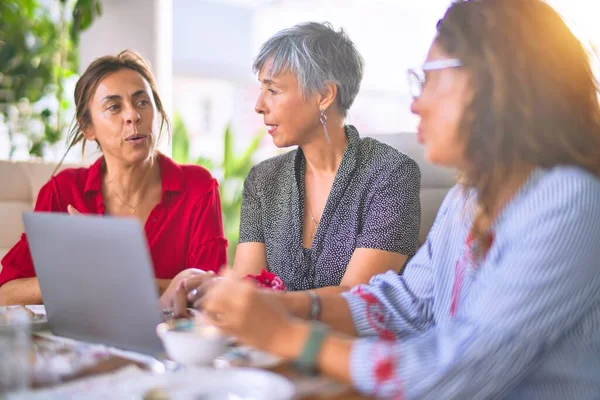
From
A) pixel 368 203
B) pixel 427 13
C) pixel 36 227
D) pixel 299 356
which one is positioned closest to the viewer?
pixel 299 356

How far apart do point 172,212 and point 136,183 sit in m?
0.16

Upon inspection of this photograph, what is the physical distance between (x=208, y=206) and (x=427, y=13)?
196 inches

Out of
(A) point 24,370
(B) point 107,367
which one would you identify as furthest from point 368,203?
(A) point 24,370

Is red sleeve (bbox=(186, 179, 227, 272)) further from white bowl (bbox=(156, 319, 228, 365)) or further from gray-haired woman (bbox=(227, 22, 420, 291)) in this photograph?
white bowl (bbox=(156, 319, 228, 365))

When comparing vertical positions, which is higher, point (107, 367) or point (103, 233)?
point (103, 233)

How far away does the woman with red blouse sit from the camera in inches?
80.4

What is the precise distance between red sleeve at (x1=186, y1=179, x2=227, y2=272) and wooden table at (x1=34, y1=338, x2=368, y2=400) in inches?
39.4

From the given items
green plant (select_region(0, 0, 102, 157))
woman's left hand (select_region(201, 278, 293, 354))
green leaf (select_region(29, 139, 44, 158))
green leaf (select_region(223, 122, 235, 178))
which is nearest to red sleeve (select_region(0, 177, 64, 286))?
woman's left hand (select_region(201, 278, 293, 354))

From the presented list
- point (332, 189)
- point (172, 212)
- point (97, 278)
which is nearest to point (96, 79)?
point (172, 212)

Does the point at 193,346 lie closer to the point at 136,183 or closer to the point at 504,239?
the point at 504,239

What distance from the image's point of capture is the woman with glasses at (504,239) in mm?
900

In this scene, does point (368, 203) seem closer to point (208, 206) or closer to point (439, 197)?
point (439, 197)

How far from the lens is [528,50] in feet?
3.27

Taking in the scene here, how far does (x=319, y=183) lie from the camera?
202 cm
